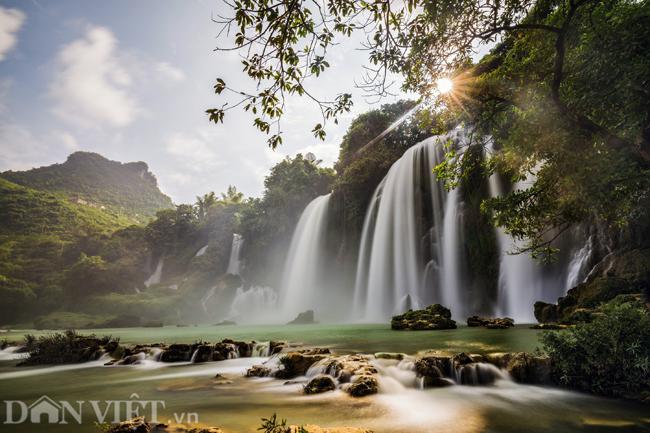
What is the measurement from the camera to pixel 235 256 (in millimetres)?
51500

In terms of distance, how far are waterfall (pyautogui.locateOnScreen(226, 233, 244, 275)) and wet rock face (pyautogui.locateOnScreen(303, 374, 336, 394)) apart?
45.3 metres

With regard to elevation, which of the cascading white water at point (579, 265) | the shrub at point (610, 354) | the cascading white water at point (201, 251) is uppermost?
the cascading white water at point (201, 251)

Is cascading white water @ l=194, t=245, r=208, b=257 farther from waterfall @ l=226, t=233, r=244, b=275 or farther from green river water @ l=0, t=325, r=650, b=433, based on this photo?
green river water @ l=0, t=325, r=650, b=433

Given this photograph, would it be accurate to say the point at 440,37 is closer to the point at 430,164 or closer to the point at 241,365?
the point at 241,365

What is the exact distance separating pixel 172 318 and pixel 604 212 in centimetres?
4540

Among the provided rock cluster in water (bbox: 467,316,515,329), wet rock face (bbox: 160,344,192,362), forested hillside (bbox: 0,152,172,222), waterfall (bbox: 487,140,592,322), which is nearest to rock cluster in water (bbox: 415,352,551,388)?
wet rock face (bbox: 160,344,192,362)

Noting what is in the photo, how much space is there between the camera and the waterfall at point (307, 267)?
37.5 meters

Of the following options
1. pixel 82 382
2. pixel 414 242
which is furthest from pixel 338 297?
pixel 82 382

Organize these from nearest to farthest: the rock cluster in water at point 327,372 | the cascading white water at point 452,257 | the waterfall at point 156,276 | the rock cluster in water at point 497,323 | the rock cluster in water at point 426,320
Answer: the rock cluster in water at point 327,372 → the rock cluster in water at point 497,323 → the rock cluster in water at point 426,320 → the cascading white water at point 452,257 → the waterfall at point 156,276

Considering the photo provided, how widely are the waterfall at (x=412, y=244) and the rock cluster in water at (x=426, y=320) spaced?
22.4ft

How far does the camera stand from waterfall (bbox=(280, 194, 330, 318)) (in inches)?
1476

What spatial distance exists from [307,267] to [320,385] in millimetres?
32089

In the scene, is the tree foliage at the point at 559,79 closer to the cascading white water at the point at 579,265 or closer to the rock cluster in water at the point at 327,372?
the rock cluster in water at the point at 327,372

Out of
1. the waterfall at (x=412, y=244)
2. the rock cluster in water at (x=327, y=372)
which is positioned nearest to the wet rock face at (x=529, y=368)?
the rock cluster in water at (x=327, y=372)
